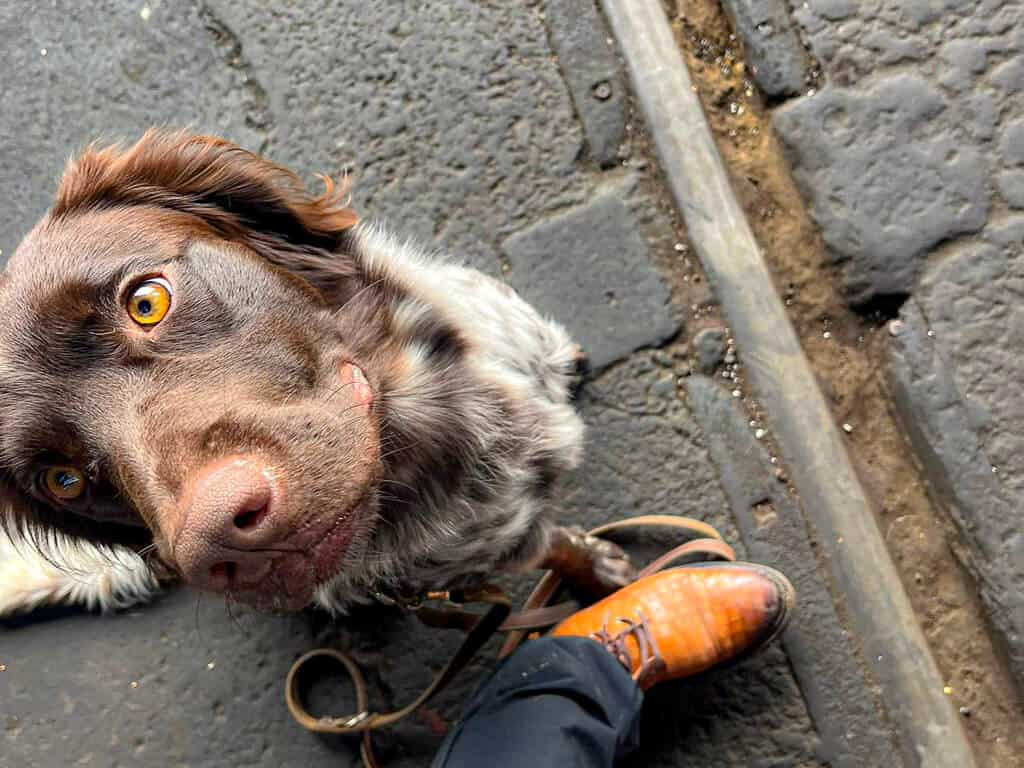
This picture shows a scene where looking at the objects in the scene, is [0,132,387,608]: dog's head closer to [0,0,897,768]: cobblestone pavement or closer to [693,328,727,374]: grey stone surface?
[0,0,897,768]: cobblestone pavement

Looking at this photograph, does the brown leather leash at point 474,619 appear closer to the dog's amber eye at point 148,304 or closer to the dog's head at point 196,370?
the dog's head at point 196,370

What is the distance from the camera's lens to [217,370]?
1.64 metres

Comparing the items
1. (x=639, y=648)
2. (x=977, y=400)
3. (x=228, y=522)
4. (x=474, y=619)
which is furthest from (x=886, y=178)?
(x=228, y=522)

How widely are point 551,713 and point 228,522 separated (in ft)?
3.80

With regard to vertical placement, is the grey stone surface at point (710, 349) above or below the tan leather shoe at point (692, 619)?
above

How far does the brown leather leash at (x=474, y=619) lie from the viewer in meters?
2.37

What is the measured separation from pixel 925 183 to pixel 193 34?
2.51 meters

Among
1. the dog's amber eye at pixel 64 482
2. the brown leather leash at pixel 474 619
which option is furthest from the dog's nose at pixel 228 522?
the brown leather leash at pixel 474 619

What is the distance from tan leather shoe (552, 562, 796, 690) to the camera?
2.35 m

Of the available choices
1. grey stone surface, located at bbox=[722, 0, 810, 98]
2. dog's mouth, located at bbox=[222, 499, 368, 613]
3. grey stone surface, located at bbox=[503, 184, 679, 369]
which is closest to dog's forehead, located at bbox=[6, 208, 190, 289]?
dog's mouth, located at bbox=[222, 499, 368, 613]

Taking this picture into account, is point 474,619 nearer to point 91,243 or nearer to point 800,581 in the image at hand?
point 800,581

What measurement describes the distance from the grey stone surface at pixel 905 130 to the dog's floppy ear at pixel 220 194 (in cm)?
158

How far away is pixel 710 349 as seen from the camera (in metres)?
2.69

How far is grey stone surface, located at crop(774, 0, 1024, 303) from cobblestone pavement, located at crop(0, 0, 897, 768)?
0.09 m
